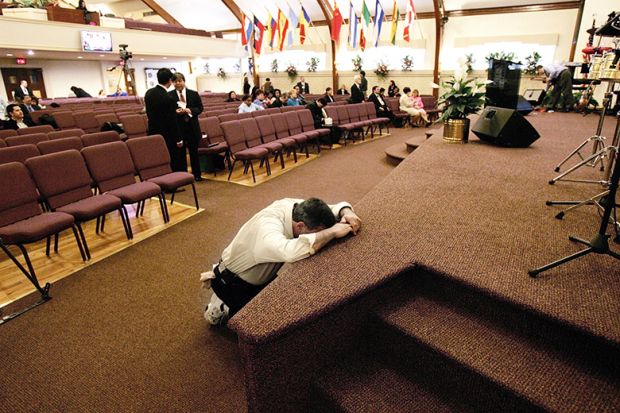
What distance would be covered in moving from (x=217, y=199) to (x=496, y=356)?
13.1ft

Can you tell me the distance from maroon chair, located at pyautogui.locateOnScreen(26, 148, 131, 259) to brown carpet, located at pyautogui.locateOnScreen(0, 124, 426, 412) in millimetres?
443

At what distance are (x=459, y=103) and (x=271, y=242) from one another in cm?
386

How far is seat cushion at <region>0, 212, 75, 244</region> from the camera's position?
2.79 m

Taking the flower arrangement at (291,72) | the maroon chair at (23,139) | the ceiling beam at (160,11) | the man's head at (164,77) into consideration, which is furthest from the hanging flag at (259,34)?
the maroon chair at (23,139)

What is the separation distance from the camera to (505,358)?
5.02 feet

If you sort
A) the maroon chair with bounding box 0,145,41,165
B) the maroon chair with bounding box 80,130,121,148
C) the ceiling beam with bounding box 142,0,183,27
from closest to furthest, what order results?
1. the maroon chair with bounding box 0,145,41,165
2. the maroon chair with bounding box 80,130,121,148
3. the ceiling beam with bounding box 142,0,183,27

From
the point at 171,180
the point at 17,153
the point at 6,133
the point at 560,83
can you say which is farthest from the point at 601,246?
the point at 560,83

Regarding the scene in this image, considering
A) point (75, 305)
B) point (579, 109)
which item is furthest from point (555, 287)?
point (579, 109)

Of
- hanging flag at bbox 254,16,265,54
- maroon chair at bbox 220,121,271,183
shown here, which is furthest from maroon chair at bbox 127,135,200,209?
hanging flag at bbox 254,16,265,54

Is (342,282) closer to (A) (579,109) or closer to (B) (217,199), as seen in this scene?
(B) (217,199)

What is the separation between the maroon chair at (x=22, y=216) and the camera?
2811mm

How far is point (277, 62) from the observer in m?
19.4

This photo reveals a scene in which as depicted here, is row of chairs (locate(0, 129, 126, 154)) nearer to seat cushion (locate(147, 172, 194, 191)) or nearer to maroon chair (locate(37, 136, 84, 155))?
maroon chair (locate(37, 136, 84, 155))

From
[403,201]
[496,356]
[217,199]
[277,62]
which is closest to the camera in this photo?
[496,356]
